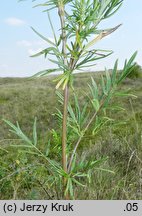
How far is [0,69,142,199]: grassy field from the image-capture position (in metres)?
3.10

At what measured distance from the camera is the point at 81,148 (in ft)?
26.0

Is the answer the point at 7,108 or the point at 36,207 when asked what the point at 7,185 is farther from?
the point at 7,108

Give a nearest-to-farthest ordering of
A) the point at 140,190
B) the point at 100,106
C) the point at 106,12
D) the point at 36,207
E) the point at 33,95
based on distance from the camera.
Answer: the point at 106,12 → the point at 100,106 → the point at 36,207 → the point at 140,190 → the point at 33,95

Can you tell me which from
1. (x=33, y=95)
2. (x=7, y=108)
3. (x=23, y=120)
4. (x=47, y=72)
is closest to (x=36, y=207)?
(x=47, y=72)

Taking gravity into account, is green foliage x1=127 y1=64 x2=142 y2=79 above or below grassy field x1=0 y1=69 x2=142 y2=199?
above

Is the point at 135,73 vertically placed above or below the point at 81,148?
above

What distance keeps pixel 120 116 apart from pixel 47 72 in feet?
39.2

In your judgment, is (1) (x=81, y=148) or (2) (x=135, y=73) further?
(2) (x=135, y=73)

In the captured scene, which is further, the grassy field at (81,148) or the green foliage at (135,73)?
the green foliage at (135,73)

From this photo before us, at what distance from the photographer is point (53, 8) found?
80.0 inches

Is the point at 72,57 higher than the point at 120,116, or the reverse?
the point at 72,57

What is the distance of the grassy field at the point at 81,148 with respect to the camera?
3102 millimetres

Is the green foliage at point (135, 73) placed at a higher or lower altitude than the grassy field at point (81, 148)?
higher

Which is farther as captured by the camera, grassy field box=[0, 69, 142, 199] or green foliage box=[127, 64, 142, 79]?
green foliage box=[127, 64, 142, 79]
